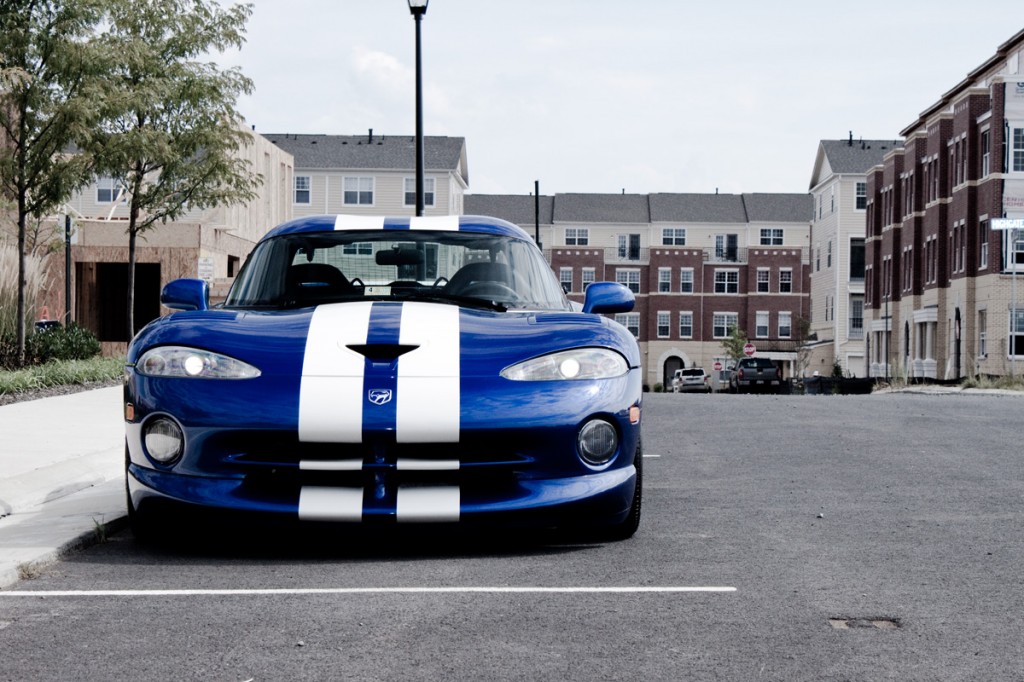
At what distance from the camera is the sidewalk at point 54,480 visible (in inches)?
248

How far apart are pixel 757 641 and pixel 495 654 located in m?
0.89

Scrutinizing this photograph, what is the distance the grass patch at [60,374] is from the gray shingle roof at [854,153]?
6833 cm

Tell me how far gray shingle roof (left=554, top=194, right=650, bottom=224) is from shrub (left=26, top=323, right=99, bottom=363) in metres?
75.7

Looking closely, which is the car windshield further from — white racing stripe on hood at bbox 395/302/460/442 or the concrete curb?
the concrete curb

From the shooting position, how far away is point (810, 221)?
3755 inches

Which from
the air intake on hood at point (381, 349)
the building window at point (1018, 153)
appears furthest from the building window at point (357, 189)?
the air intake on hood at point (381, 349)

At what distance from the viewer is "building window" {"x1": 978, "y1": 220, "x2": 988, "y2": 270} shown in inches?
1868

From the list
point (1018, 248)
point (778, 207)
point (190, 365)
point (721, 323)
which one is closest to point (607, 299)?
point (190, 365)

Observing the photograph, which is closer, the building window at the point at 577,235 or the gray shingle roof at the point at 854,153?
the gray shingle roof at the point at 854,153

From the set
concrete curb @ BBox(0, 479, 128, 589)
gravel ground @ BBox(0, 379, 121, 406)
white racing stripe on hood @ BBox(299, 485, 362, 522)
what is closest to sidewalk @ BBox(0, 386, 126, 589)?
concrete curb @ BBox(0, 479, 128, 589)

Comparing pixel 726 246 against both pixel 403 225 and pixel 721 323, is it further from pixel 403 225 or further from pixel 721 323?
pixel 403 225

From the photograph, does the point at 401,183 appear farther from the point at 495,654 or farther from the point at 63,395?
the point at 495,654

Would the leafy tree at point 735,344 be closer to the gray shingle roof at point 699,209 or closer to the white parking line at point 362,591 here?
the gray shingle roof at point 699,209

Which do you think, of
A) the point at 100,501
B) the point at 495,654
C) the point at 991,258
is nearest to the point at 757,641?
the point at 495,654
